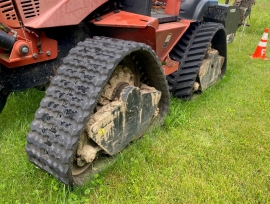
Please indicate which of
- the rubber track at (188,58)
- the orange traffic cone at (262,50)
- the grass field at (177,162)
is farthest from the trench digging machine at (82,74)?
the orange traffic cone at (262,50)

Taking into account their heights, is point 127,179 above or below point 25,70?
below

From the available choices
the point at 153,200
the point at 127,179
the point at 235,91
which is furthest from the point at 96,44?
the point at 235,91

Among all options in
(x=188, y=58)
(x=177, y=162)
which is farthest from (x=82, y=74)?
(x=188, y=58)

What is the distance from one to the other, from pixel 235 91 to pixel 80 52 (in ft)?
9.65

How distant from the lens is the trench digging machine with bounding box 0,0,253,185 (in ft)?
6.78

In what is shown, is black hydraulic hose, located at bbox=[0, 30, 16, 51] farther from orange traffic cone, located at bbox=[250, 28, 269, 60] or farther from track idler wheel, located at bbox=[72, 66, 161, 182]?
orange traffic cone, located at bbox=[250, 28, 269, 60]

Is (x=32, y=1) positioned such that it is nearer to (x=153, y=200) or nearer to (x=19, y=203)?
(x=19, y=203)

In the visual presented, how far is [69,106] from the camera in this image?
2076 mm

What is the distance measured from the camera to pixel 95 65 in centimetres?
218

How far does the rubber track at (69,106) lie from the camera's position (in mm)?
1994

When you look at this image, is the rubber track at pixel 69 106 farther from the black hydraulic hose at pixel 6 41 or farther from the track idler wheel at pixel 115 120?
the black hydraulic hose at pixel 6 41

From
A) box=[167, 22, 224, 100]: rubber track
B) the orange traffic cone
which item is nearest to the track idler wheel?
box=[167, 22, 224, 100]: rubber track

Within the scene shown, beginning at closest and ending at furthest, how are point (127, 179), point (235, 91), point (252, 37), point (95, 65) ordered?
point (95, 65), point (127, 179), point (235, 91), point (252, 37)

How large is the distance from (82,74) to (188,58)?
207cm
